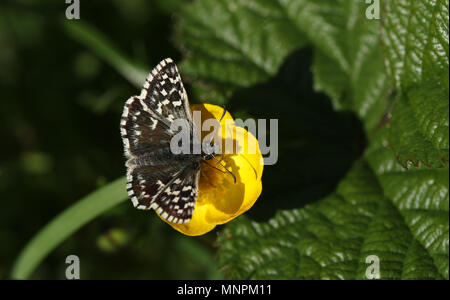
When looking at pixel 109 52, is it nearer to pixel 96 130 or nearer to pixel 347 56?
pixel 96 130

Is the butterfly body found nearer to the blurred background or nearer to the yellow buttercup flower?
the yellow buttercup flower

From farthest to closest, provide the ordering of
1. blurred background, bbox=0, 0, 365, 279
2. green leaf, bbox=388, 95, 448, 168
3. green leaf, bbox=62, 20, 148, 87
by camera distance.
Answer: green leaf, bbox=62, 20, 148, 87 → blurred background, bbox=0, 0, 365, 279 → green leaf, bbox=388, 95, 448, 168

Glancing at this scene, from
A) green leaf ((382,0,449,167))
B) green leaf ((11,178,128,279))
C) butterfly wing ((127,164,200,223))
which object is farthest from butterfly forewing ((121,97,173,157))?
green leaf ((382,0,449,167))

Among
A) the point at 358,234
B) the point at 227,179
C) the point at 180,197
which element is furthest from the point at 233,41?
the point at 358,234

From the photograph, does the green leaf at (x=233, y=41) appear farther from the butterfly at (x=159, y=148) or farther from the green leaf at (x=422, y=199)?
the green leaf at (x=422, y=199)


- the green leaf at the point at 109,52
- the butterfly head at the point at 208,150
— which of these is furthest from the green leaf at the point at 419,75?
the green leaf at the point at 109,52

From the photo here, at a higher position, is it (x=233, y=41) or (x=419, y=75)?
(x=233, y=41)
